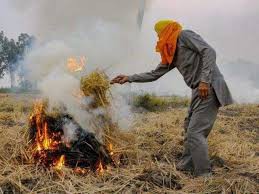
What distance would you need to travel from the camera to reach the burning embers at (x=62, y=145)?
6.27 m

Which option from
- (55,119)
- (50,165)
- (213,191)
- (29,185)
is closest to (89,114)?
(55,119)

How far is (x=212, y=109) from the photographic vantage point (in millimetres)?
6211

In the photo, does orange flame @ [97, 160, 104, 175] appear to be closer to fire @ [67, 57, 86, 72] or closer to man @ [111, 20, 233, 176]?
man @ [111, 20, 233, 176]

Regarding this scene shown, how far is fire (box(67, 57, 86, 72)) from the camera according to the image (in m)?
6.66

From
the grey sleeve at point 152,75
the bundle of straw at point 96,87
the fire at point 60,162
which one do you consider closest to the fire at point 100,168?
the fire at point 60,162

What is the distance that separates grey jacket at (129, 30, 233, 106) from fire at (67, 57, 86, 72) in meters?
1.28

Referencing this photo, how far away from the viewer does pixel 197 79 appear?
6.25 meters

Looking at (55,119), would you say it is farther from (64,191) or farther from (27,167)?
(64,191)

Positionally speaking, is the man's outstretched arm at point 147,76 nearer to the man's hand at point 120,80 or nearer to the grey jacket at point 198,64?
the man's hand at point 120,80

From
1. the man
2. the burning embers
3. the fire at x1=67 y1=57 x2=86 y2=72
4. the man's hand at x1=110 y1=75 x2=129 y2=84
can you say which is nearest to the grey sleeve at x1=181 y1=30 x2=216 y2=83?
the man

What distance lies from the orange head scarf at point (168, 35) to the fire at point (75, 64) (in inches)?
43.0

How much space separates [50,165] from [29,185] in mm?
665

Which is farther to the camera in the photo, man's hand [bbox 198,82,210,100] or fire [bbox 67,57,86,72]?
fire [bbox 67,57,86,72]

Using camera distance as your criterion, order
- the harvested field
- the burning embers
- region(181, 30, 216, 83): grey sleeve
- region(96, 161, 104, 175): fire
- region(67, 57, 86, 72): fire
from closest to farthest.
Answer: the harvested field < region(181, 30, 216, 83): grey sleeve < region(96, 161, 104, 175): fire < the burning embers < region(67, 57, 86, 72): fire
